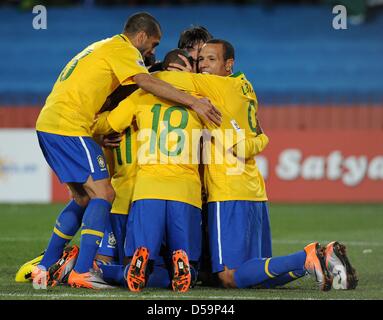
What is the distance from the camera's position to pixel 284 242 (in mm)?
9820

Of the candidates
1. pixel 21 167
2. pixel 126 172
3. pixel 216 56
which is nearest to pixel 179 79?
pixel 216 56

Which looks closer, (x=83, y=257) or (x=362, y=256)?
(x=83, y=257)

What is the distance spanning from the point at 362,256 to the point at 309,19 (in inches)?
554

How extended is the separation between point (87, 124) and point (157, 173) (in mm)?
653

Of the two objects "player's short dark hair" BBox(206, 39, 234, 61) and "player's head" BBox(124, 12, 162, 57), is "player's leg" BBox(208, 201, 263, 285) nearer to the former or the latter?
"player's short dark hair" BBox(206, 39, 234, 61)

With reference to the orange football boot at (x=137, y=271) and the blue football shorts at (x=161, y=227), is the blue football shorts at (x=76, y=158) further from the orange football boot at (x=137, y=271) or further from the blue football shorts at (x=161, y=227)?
the orange football boot at (x=137, y=271)

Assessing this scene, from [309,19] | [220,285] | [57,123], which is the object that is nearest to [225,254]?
[220,285]

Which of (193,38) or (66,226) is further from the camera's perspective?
(193,38)

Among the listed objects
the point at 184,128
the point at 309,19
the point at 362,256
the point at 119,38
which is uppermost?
the point at 309,19

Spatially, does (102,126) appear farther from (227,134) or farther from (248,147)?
(248,147)

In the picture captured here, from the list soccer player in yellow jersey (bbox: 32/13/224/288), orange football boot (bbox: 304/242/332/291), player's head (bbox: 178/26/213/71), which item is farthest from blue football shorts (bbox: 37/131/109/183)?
orange football boot (bbox: 304/242/332/291)

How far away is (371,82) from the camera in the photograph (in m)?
19.9

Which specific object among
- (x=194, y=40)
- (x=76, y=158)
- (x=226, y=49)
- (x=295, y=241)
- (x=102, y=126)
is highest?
(x=194, y=40)
